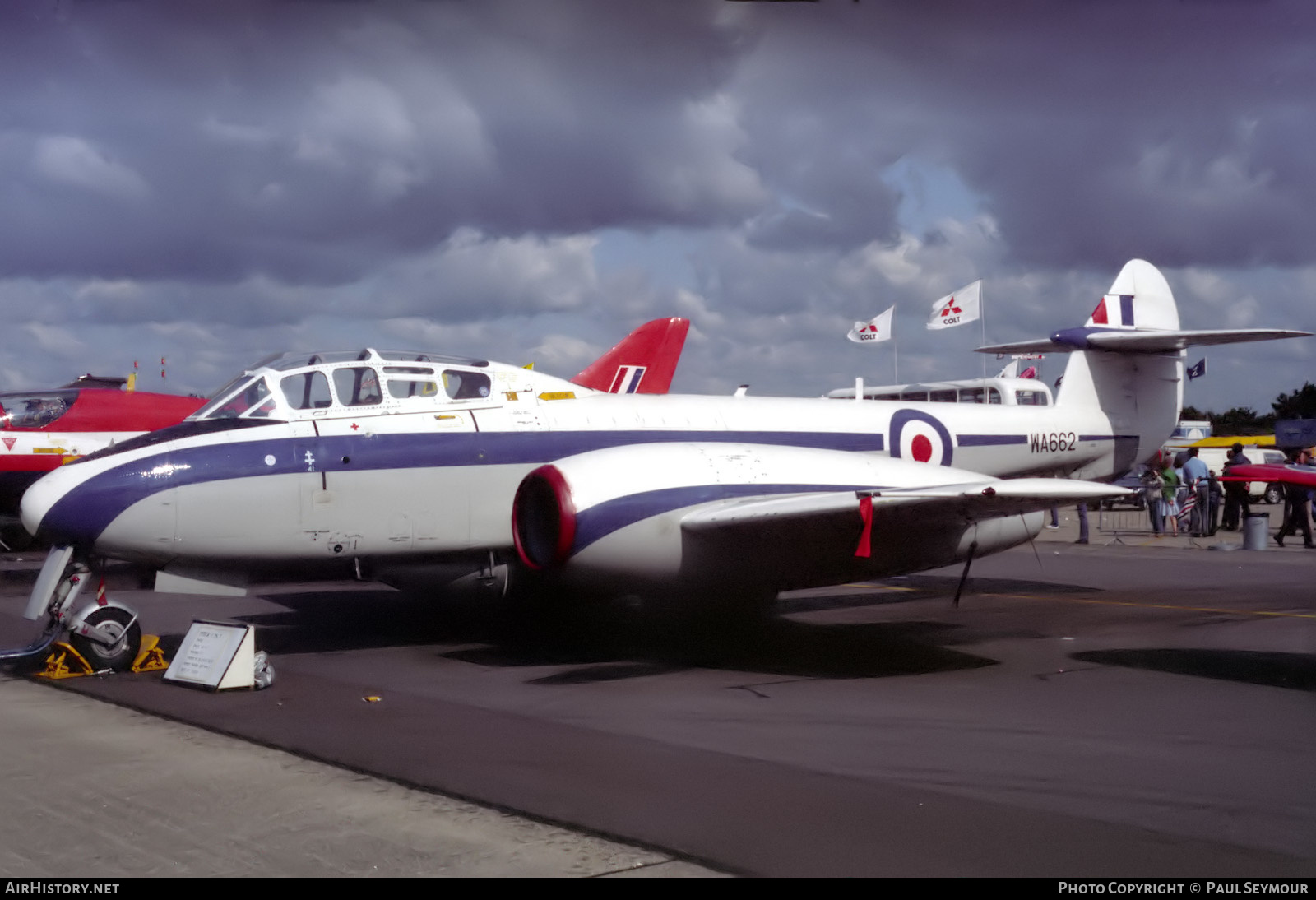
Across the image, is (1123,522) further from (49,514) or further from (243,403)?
(49,514)

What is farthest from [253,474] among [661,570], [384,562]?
[661,570]

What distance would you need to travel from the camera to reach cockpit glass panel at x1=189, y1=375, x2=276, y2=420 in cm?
947

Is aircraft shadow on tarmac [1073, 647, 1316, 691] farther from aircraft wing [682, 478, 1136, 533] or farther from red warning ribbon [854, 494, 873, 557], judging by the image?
red warning ribbon [854, 494, 873, 557]

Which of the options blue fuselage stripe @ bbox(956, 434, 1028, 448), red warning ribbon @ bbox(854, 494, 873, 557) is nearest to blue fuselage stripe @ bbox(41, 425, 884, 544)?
red warning ribbon @ bbox(854, 494, 873, 557)

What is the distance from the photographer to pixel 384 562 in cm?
984

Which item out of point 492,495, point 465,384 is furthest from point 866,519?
point 465,384

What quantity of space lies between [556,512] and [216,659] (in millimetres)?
2689

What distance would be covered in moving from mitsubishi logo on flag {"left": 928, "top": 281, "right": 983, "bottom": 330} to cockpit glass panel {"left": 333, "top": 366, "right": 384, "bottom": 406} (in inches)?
836

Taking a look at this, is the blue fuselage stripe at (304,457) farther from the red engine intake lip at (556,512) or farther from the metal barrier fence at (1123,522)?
the metal barrier fence at (1123,522)

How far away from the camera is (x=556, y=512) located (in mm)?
8719

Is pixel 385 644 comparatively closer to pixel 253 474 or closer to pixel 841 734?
pixel 253 474

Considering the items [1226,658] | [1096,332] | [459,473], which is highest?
[1096,332]

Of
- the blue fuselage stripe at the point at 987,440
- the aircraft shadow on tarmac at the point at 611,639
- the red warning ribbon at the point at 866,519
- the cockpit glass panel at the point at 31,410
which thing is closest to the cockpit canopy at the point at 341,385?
the aircraft shadow on tarmac at the point at 611,639
